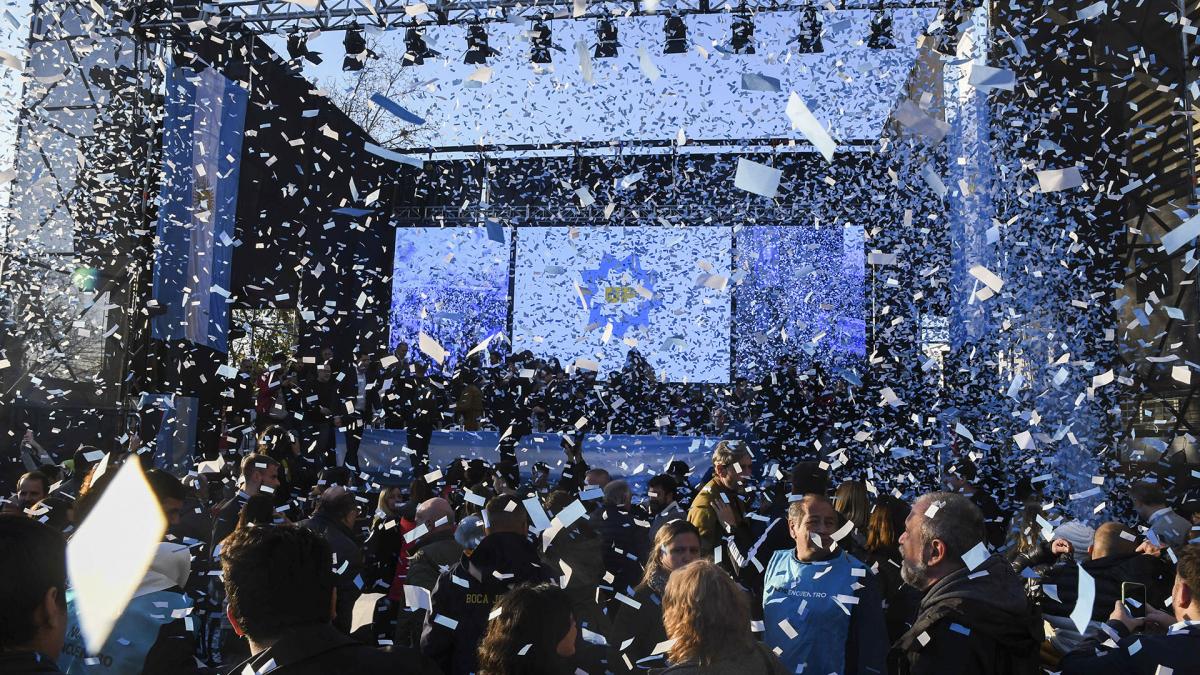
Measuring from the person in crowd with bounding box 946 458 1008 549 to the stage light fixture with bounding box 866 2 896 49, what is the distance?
20.0 ft

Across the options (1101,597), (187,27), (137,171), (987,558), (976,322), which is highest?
(187,27)

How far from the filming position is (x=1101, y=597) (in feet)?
12.3

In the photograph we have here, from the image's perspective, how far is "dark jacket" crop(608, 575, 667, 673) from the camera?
3939mm

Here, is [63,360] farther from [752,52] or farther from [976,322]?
[976,322]

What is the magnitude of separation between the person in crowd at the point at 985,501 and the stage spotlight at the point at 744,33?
6525 mm

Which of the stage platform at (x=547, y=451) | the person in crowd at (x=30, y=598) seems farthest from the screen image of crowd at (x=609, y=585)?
the stage platform at (x=547, y=451)

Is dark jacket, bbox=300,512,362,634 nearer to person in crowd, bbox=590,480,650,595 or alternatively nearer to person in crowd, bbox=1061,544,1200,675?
person in crowd, bbox=590,480,650,595

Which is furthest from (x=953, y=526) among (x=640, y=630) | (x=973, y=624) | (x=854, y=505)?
(x=854, y=505)

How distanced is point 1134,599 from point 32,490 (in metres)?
6.02

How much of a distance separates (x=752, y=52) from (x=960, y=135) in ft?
9.50

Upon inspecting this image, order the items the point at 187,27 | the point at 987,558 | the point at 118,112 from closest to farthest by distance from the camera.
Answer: the point at 987,558, the point at 118,112, the point at 187,27

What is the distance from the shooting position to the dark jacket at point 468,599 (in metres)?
3.61

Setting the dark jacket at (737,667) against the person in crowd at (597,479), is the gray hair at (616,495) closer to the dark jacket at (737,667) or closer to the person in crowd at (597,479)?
the person in crowd at (597,479)

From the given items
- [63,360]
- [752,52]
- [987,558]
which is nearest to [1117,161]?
[752,52]
